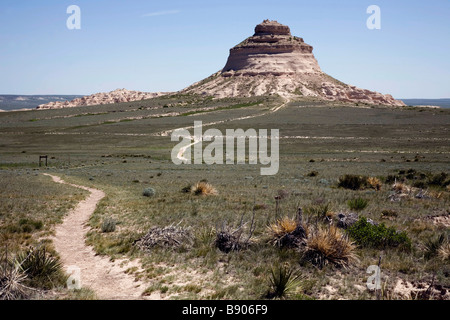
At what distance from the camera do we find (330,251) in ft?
28.2

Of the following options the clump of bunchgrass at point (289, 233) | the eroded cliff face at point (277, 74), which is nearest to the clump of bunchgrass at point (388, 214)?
the clump of bunchgrass at point (289, 233)

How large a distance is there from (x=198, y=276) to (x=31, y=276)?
3.61 m

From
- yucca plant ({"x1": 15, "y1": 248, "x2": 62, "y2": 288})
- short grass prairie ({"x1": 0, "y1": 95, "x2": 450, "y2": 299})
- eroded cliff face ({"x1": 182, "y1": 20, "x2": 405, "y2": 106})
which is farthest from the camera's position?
eroded cliff face ({"x1": 182, "y1": 20, "x2": 405, "y2": 106})

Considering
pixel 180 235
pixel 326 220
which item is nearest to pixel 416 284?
pixel 326 220

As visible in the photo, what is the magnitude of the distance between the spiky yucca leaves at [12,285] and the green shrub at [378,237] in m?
8.28

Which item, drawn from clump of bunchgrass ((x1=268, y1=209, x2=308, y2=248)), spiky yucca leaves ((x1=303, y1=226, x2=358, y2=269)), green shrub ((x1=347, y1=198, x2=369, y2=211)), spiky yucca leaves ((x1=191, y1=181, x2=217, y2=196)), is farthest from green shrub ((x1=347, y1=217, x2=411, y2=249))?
spiky yucca leaves ((x1=191, y1=181, x2=217, y2=196))

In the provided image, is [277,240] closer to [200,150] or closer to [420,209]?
[420,209]

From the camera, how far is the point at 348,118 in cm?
8838

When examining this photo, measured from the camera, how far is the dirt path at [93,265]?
7.54m

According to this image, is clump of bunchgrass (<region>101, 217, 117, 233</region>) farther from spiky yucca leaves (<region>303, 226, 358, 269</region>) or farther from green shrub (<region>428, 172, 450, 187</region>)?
green shrub (<region>428, 172, 450, 187</region>)

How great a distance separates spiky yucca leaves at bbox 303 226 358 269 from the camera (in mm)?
8531

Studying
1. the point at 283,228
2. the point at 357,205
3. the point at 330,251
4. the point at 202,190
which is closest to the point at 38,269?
the point at 283,228

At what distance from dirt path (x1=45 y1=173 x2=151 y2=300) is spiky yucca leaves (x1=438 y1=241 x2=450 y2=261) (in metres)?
7.38

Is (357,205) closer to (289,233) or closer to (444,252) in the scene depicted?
(444,252)
